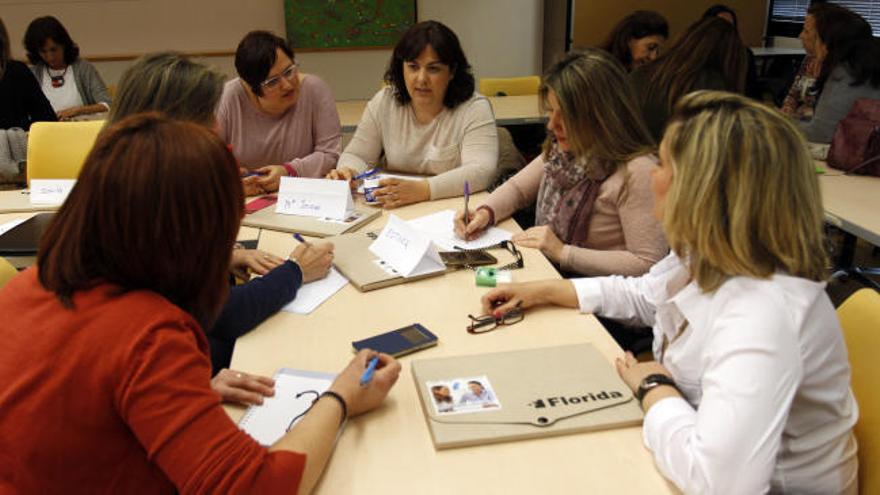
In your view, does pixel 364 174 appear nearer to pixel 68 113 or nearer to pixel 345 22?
pixel 68 113

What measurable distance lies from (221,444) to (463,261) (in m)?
1.06

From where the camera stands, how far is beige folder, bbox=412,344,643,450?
1107mm

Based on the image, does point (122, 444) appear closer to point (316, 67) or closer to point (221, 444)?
point (221, 444)

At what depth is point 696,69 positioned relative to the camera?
303 cm

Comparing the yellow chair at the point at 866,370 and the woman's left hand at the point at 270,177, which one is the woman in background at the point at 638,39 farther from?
the yellow chair at the point at 866,370

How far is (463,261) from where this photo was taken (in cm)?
186

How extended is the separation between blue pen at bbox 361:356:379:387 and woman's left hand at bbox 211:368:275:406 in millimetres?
195

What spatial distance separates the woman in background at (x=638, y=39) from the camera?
404 cm

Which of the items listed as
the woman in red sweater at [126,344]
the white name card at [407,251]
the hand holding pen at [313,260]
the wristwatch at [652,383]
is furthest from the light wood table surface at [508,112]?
the woman in red sweater at [126,344]

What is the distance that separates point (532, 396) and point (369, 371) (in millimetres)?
291

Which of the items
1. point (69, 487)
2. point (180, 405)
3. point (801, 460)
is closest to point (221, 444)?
point (180, 405)

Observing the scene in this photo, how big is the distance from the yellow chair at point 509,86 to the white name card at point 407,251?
10.7 feet

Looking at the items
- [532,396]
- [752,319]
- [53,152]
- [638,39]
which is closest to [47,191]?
[53,152]

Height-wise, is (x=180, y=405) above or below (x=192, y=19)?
below
